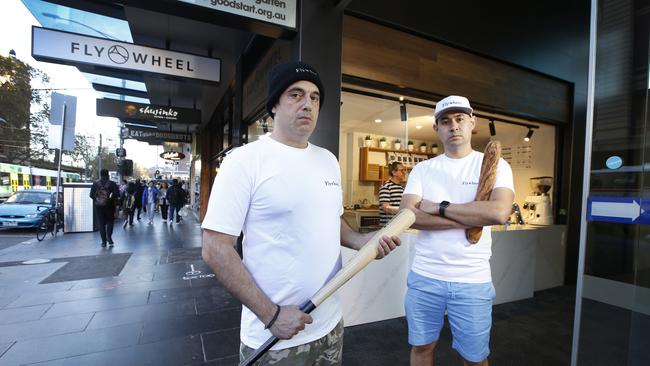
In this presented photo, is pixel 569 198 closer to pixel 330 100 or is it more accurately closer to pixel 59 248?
pixel 330 100

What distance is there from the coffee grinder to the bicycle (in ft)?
36.7

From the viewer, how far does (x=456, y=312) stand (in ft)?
5.68

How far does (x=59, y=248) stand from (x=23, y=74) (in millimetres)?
26393

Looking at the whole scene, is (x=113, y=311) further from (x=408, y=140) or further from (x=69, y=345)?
(x=408, y=140)

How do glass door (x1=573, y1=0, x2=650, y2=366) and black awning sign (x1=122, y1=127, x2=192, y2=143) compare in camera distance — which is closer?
glass door (x1=573, y1=0, x2=650, y2=366)

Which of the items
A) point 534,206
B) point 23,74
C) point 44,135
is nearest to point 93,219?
point 534,206

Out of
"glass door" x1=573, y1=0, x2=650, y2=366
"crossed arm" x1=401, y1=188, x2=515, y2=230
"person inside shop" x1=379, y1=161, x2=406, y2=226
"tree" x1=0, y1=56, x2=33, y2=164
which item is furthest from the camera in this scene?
"tree" x1=0, y1=56, x2=33, y2=164

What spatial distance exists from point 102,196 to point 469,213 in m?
8.16

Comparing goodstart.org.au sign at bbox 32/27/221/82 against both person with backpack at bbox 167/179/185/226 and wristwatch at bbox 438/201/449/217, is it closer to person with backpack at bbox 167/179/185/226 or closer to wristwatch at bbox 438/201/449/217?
wristwatch at bbox 438/201/449/217

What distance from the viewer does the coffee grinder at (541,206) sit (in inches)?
206

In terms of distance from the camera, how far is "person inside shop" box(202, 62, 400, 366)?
42.3 inches

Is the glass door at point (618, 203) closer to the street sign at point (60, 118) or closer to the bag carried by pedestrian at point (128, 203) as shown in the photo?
the street sign at point (60, 118)

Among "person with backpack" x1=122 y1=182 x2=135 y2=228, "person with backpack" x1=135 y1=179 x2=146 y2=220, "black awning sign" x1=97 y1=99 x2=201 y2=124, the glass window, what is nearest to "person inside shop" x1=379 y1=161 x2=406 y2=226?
"black awning sign" x1=97 y1=99 x2=201 y2=124

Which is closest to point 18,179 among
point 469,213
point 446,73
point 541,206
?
point 446,73
